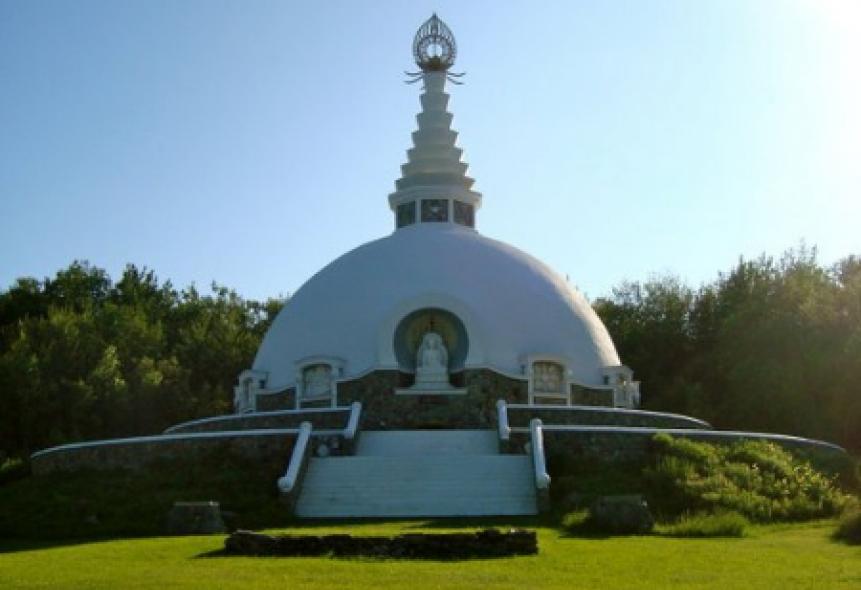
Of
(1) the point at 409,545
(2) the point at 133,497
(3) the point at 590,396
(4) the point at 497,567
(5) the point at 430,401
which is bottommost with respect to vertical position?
(4) the point at 497,567

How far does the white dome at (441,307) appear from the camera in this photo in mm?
25656

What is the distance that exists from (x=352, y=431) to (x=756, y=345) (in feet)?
44.8

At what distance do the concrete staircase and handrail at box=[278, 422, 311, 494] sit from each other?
1.04ft

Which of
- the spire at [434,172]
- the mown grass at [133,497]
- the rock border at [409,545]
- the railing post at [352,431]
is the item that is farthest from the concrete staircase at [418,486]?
the spire at [434,172]

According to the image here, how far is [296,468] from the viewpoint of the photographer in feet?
59.9

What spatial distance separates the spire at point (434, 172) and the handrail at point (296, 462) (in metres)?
11.2

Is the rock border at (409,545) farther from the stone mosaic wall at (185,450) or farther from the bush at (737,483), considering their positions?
the stone mosaic wall at (185,450)

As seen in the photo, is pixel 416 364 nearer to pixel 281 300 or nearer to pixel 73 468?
pixel 73 468

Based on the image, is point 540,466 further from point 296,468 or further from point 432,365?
point 432,365

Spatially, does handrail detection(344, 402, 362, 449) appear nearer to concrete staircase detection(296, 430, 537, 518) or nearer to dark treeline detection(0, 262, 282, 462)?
concrete staircase detection(296, 430, 537, 518)

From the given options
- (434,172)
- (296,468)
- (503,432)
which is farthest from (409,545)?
(434,172)

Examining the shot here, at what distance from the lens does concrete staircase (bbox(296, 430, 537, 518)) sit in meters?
17.4


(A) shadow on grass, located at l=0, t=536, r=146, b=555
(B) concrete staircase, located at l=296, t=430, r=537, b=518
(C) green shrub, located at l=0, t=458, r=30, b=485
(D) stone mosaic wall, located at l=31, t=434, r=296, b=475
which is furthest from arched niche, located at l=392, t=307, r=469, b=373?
(A) shadow on grass, located at l=0, t=536, r=146, b=555

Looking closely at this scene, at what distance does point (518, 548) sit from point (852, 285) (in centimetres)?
2021
